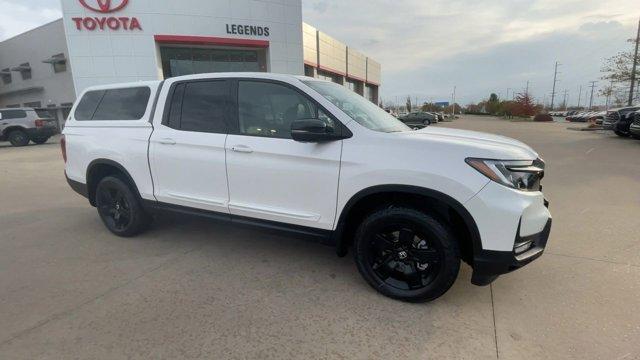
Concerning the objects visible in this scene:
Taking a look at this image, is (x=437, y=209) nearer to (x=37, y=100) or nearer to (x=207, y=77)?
(x=207, y=77)

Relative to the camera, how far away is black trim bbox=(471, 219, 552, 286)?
8.58 ft

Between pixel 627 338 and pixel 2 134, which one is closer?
pixel 627 338

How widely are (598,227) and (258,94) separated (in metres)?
4.42

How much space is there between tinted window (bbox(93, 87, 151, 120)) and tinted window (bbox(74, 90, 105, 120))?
0.09 metres

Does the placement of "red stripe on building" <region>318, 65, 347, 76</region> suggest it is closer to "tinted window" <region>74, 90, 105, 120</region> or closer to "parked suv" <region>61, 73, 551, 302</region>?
"tinted window" <region>74, 90, 105, 120</region>

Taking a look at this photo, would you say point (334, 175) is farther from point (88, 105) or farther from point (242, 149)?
point (88, 105)

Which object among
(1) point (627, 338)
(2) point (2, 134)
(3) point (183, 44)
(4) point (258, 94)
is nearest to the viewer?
(1) point (627, 338)

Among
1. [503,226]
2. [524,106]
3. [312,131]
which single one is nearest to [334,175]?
[312,131]

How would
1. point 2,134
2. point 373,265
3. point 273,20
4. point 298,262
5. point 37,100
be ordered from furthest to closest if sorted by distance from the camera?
point 37,100 < point 273,20 < point 2,134 < point 298,262 < point 373,265

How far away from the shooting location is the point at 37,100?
117ft

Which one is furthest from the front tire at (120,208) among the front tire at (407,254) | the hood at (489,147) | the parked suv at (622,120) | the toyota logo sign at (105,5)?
the toyota logo sign at (105,5)

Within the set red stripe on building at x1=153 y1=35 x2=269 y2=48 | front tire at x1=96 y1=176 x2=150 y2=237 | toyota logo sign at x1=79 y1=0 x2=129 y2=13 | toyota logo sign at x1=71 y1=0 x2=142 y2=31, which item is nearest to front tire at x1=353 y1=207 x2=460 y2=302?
front tire at x1=96 y1=176 x2=150 y2=237

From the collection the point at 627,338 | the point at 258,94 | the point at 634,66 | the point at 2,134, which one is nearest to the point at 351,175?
the point at 258,94

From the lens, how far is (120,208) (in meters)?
4.50
